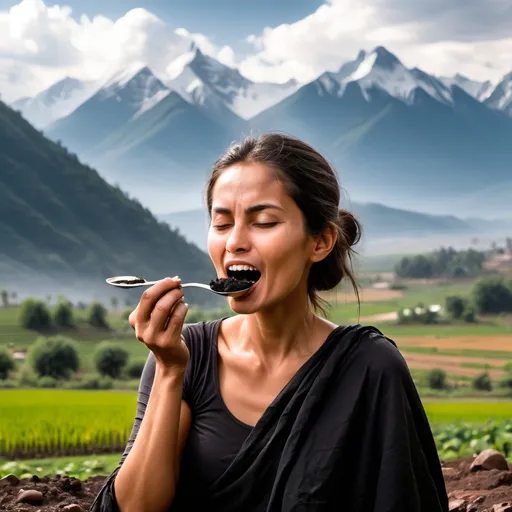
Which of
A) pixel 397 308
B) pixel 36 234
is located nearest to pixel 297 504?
pixel 397 308

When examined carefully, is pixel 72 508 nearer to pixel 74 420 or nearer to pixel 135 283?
pixel 135 283

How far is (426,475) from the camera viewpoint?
6.91ft

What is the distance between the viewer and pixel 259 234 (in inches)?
80.1

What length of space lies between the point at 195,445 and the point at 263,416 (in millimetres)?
191

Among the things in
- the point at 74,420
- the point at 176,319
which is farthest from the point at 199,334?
the point at 74,420

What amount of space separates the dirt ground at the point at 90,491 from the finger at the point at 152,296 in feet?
4.54

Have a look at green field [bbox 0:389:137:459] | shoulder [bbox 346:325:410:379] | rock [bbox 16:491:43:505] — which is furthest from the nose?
green field [bbox 0:389:137:459]

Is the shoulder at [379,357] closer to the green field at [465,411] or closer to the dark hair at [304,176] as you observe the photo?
the dark hair at [304,176]

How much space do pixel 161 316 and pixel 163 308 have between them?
27 mm

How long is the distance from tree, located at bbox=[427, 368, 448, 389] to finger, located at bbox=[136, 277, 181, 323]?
7.44 meters

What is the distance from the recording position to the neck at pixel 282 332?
7.07 ft

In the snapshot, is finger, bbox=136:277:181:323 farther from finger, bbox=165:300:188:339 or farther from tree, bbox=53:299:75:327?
tree, bbox=53:299:75:327

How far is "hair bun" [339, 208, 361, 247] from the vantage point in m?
2.27

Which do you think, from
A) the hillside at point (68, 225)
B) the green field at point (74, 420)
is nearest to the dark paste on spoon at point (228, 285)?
the green field at point (74, 420)
